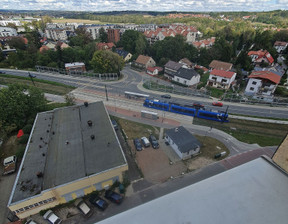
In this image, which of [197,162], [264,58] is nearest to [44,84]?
[197,162]

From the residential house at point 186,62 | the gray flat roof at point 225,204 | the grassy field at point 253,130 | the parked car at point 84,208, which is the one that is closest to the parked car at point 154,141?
the grassy field at point 253,130

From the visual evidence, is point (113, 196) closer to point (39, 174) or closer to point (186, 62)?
point (39, 174)

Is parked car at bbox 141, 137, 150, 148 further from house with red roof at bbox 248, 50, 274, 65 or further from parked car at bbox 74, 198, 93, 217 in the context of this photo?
house with red roof at bbox 248, 50, 274, 65

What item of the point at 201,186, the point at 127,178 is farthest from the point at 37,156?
the point at 201,186

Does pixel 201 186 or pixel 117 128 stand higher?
pixel 201 186

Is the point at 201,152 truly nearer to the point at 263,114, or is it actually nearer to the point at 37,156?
the point at 263,114
